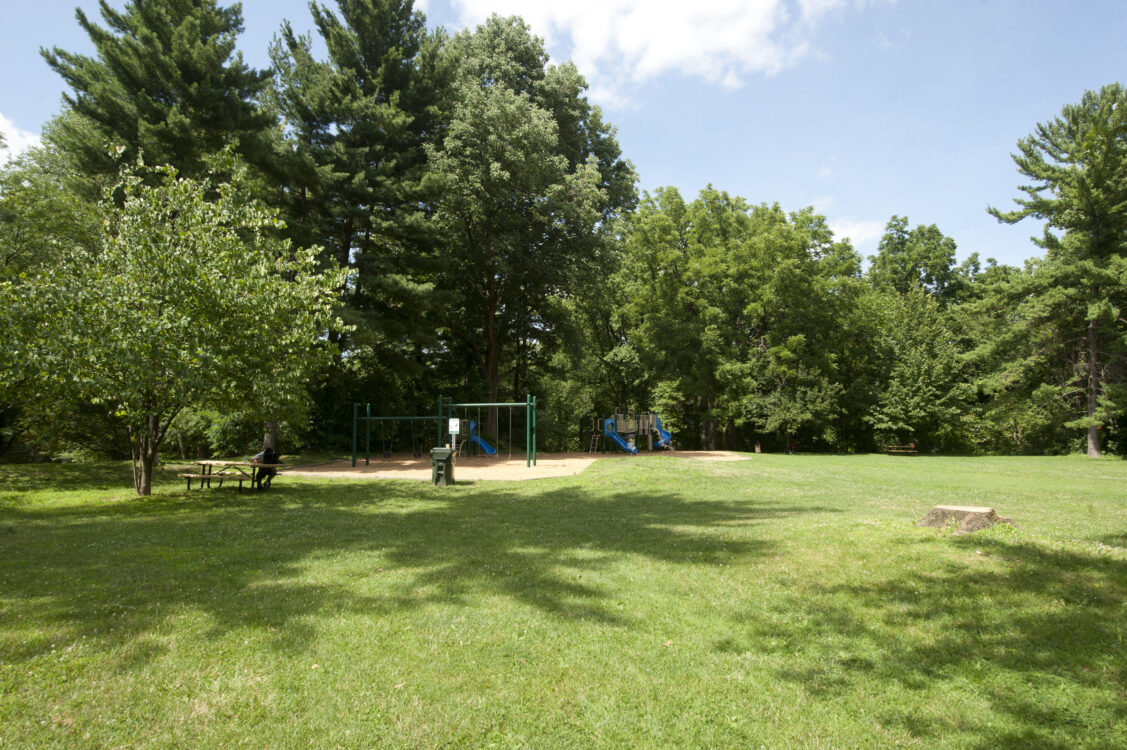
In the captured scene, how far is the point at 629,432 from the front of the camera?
2772 cm

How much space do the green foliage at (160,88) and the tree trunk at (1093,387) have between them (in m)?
35.9

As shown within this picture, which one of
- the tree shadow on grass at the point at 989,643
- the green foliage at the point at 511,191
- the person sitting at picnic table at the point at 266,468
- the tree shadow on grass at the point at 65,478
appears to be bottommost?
the tree shadow on grass at the point at 989,643

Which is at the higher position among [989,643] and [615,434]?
[615,434]

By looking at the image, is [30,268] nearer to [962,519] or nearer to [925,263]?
[962,519]

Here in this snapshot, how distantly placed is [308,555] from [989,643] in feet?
21.7

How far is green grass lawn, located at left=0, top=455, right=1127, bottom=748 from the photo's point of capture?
3252 millimetres

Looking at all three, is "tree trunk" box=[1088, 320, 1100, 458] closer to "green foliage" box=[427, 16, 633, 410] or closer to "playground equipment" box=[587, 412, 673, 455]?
"playground equipment" box=[587, 412, 673, 455]

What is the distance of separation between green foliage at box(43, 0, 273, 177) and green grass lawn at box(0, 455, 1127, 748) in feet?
40.0

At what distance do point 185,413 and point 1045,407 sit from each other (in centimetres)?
3798

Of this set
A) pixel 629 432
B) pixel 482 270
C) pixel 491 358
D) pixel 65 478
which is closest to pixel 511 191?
pixel 482 270

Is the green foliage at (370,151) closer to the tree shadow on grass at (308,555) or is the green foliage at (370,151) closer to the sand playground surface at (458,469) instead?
the sand playground surface at (458,469)

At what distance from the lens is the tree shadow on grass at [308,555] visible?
4852mm

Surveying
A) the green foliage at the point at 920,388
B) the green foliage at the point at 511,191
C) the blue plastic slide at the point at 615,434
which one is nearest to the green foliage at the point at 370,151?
the green foliage at the point at 511,191

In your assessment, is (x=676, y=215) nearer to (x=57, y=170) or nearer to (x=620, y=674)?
(x=57, y=170)
